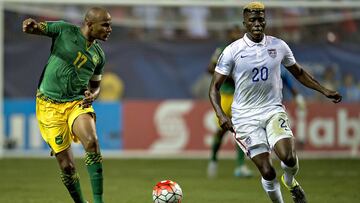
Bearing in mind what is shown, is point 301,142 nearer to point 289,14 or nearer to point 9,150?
point 289,14

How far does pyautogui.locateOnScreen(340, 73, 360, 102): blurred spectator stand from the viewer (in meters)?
23.7

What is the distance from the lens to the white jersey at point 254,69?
35.0 feet

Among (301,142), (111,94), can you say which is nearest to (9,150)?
(111,94)

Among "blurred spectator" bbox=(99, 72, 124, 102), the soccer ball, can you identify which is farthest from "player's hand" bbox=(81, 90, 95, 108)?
"blurred spectator" bbox=(99, 72, 124, 102)

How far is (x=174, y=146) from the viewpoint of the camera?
2284 centimetres

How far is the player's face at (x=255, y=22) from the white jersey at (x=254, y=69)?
161 mm

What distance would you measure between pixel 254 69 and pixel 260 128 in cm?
70

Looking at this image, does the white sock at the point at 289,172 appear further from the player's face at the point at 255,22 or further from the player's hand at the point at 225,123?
the player's face at the point at 255,22

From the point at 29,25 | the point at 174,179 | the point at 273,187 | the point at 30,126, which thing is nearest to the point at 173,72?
the point at 30,126

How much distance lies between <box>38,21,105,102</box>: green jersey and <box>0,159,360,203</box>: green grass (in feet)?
8.20

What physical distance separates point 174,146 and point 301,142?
325cm

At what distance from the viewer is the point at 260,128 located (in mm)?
10680

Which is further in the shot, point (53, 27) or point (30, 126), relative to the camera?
point (30, 126)

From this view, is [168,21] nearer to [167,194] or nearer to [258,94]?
[258,94]
